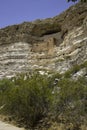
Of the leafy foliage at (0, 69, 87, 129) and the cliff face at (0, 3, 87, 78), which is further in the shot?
the cliff face at (0, 3, 87, 78)

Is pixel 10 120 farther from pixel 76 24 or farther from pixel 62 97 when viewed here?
pixel 76 24

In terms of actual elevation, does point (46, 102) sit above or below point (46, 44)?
below

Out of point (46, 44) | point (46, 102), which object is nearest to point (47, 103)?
point (46, 102)

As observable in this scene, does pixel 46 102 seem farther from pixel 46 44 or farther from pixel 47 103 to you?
pixel 46 44

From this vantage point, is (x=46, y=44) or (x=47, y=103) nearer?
(x=47, y=103)

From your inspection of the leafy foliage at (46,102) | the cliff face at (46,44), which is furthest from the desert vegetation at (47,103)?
the cliff face at (46,44)

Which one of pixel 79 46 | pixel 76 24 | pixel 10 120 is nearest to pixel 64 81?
pixel 10 120

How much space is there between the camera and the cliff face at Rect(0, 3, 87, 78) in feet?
96.2

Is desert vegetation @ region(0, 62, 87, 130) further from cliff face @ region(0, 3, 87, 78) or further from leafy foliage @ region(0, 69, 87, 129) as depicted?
cliff face @ region(0, 3, 87, 78)

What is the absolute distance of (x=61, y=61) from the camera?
29.1m

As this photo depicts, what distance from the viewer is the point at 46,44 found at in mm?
37875

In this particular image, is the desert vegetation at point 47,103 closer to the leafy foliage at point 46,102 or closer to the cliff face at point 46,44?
the leafy foliage at point 46,102


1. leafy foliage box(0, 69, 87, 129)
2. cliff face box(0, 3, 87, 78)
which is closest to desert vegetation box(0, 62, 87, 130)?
leafy foliage box(0, 69, 87, 129)

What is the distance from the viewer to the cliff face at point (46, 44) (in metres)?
29.3
